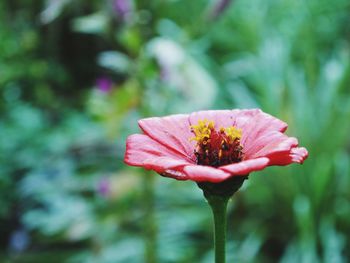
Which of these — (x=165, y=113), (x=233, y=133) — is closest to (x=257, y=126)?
(x=233, y=133)

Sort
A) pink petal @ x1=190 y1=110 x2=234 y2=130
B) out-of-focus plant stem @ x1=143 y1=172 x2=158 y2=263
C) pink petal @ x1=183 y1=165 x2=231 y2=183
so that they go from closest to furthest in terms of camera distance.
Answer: pink petal @ x1=183 y1=165 x2=231 y2=183, pink petal @ x1=190 y1=110 x2=234 y2=130, out-of-focus plant stem @ x1=143 y1=172 x2=158 y2=263

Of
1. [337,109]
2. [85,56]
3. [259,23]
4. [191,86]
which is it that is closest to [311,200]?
[337,109]

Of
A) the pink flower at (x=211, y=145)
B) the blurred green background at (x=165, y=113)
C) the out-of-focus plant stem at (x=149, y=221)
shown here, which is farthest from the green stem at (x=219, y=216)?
the out-of-focus plant stem at (x=149, y=221)

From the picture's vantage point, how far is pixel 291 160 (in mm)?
365

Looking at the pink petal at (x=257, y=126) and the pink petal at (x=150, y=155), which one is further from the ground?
the pink petal at (x=257, y=126)

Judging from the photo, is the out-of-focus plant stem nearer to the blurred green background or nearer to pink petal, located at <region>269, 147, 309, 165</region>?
the blurred green background

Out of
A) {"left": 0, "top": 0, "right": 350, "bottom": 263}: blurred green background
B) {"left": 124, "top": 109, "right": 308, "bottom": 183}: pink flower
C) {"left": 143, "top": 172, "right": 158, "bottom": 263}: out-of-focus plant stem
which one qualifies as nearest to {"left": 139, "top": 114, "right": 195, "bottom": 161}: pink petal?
{"left": 124, "top": 109, "right": 308, "bottom": 183}: pink flower

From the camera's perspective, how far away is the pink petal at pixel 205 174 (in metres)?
0.33

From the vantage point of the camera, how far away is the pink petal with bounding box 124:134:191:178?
355 millimetres

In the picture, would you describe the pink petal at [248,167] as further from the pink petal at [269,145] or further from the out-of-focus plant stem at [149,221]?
the out-of-focus plant stem at [149,221]

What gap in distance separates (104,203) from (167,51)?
2.12 feet

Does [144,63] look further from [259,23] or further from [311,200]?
[259,23]

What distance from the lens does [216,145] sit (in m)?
0.41

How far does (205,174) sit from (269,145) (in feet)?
0.23
